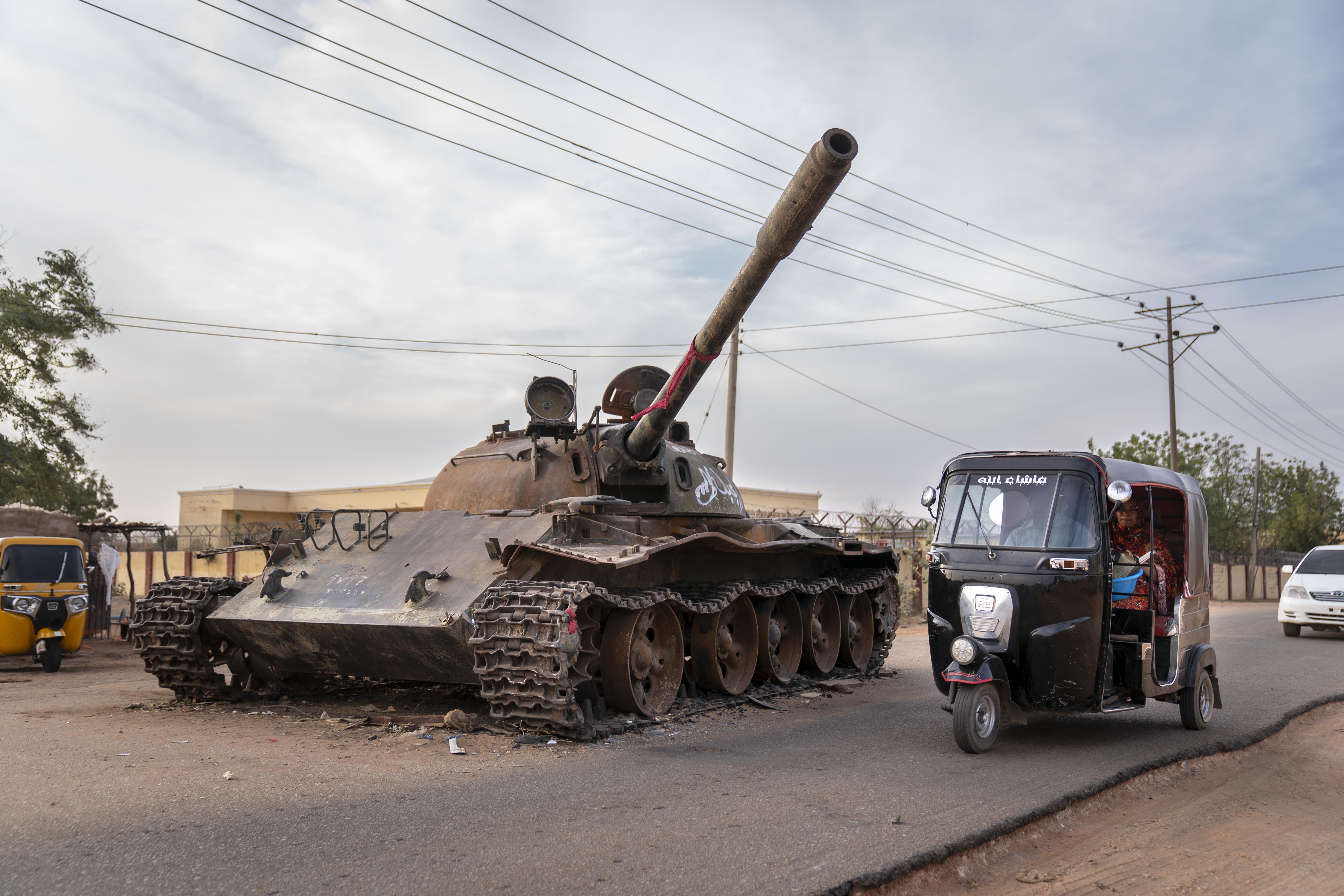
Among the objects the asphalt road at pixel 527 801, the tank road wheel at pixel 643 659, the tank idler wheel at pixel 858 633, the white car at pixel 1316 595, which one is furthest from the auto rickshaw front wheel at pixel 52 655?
the white car at pixel 1316 595

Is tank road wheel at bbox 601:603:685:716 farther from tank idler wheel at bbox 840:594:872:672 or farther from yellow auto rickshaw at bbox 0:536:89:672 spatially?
yellow auto rickshaw at bbox 0:536:89:672

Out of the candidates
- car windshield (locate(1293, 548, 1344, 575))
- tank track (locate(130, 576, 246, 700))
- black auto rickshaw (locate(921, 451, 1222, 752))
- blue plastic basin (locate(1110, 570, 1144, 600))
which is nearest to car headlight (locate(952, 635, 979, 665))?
black auto rickshaw (locate(921, 451, 1222, 752))

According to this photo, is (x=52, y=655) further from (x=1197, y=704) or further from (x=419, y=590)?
(x=1197, y=704)

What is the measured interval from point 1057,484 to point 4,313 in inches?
773

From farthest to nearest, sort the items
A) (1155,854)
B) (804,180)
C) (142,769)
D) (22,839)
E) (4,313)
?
(4,313), (804,180), (142,769), (1155,854), (22,839)

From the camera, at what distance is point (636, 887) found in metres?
4.34

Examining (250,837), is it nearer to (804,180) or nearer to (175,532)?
(804,180)

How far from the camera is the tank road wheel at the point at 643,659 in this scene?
340 inches

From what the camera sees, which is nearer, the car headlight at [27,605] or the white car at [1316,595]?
the car headlight at [27,605]

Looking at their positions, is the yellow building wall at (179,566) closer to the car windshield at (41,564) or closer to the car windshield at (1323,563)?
the car windshield at (41,564)

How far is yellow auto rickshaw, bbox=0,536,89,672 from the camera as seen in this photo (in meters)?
13.6

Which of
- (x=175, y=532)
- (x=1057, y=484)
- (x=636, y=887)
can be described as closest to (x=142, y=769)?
(x=636, y=887)

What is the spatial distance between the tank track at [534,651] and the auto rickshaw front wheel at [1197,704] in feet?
15.6

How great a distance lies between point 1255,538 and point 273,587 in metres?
39.7
